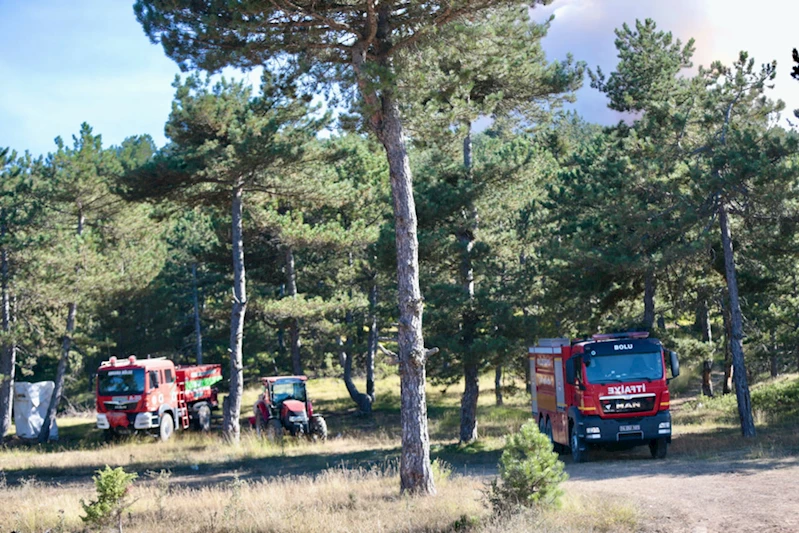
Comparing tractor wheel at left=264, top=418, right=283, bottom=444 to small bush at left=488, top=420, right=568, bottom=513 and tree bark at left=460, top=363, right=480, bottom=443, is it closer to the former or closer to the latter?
tree bark at left=460, top=363, right=480, bottom=443

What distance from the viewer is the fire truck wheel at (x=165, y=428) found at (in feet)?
91.4

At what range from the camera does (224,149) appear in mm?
24516

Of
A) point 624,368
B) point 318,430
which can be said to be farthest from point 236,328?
point 624,368

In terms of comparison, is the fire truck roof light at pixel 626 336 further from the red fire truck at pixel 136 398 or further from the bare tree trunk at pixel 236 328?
the red fire truck at pixel 136 398

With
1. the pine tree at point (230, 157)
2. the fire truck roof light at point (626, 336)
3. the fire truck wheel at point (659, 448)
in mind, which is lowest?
the fire truck wheel at point (659, 448)

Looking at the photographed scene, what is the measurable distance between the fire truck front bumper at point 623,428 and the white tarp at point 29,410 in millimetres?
26380

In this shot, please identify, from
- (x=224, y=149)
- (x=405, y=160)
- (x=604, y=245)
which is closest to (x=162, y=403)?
(x=224, y=149)

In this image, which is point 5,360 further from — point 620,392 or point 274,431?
point 620,392

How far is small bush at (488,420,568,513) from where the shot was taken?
391 inches

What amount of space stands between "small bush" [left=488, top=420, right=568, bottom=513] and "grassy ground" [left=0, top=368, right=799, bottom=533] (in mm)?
243

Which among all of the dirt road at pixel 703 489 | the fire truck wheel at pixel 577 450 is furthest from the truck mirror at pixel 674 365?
the fire truck wheel at pixel 577 450

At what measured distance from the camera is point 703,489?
493 inches

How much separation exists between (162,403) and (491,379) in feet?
91.8

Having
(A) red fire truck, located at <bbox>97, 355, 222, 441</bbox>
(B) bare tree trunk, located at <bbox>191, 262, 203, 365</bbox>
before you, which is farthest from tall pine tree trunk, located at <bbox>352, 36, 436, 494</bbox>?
(B) bare tree trunk, located at <bbox>191, 262, 203, 365</bbox>
